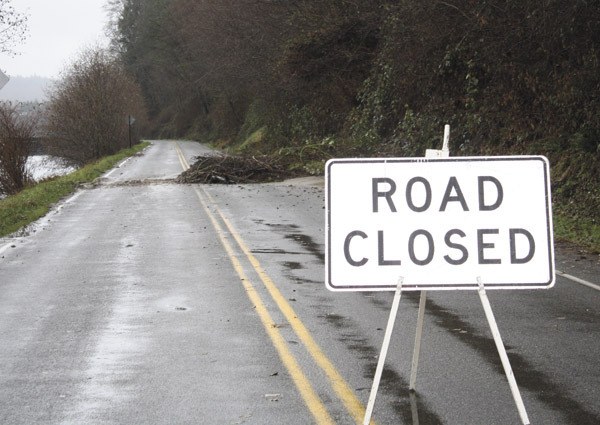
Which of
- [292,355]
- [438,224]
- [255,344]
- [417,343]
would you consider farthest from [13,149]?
[438,224]

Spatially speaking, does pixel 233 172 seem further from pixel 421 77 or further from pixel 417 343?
pixel 417 343

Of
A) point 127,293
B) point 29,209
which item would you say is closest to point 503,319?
point 127,293

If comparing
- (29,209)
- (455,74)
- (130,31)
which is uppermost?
(130,31)

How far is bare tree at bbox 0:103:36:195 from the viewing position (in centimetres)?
3697

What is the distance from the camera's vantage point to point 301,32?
1599 inches

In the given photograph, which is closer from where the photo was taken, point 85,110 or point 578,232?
point 578,232

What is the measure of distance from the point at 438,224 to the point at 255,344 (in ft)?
9.91

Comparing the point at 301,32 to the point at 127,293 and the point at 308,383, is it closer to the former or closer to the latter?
the point at 127,293

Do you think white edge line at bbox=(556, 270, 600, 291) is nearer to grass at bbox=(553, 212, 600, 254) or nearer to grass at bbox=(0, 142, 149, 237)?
grass at bbox=(553, 212, 600, 254)

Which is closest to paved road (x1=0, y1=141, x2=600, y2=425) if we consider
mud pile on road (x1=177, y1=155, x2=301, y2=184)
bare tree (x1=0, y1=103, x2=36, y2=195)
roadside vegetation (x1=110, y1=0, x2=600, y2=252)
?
roadside vegetation (x1=110, y1=0, x2=600, y2=252)

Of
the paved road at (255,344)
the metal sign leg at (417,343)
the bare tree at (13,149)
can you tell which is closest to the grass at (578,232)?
the paved road at (255,344)

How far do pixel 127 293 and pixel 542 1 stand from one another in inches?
421

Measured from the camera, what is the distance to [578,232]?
16.9 metres

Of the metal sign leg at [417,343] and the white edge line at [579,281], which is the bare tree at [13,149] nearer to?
the white edge line at [579,281]
